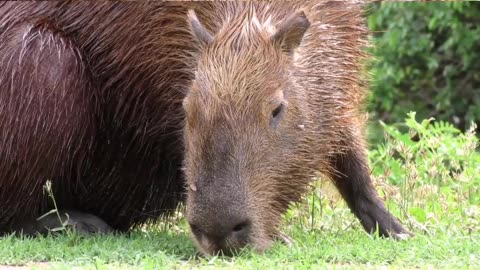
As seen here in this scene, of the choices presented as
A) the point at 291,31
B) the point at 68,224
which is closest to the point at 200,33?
the point at 291,31

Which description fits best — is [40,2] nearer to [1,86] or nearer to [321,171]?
[1,86]

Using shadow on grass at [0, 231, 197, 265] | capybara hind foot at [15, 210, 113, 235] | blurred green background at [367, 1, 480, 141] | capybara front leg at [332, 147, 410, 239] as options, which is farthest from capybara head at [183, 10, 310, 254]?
blurred green background at [367, 1, 480, 141]

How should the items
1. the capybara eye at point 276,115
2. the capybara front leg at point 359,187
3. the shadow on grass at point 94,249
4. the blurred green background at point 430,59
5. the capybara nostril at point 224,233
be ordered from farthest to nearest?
the blurred green background at point 430,59
the capybara front leg at point 359,187
the capybara eye at point 276,115
the shadow on grass at point 94,249
the capybara nostril at point 224,233

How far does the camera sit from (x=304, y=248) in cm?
559

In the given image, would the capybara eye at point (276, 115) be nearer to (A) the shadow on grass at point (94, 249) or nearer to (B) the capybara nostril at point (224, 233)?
(B) the capybara nostril at point (224, 233)

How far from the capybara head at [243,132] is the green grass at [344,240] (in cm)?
16

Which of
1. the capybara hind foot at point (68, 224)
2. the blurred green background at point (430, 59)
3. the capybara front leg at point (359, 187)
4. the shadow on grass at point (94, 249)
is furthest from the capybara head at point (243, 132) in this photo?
the blurred green background at point (430, 59)

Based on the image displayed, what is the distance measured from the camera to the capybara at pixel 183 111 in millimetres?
5379

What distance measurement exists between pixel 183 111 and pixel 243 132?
0.72 meters

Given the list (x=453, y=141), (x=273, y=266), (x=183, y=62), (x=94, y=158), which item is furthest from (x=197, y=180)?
(x=453, y=141)

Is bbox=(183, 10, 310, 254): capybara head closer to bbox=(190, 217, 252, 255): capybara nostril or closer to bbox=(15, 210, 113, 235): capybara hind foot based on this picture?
bbox=(190, 217, 252, 255): capybara nostril

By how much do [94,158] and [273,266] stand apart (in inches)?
68.6

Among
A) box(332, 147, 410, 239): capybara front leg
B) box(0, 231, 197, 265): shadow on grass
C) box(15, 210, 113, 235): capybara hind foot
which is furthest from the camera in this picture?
box(332, 147, 410, 239): capybara front leg

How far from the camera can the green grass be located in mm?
5227
